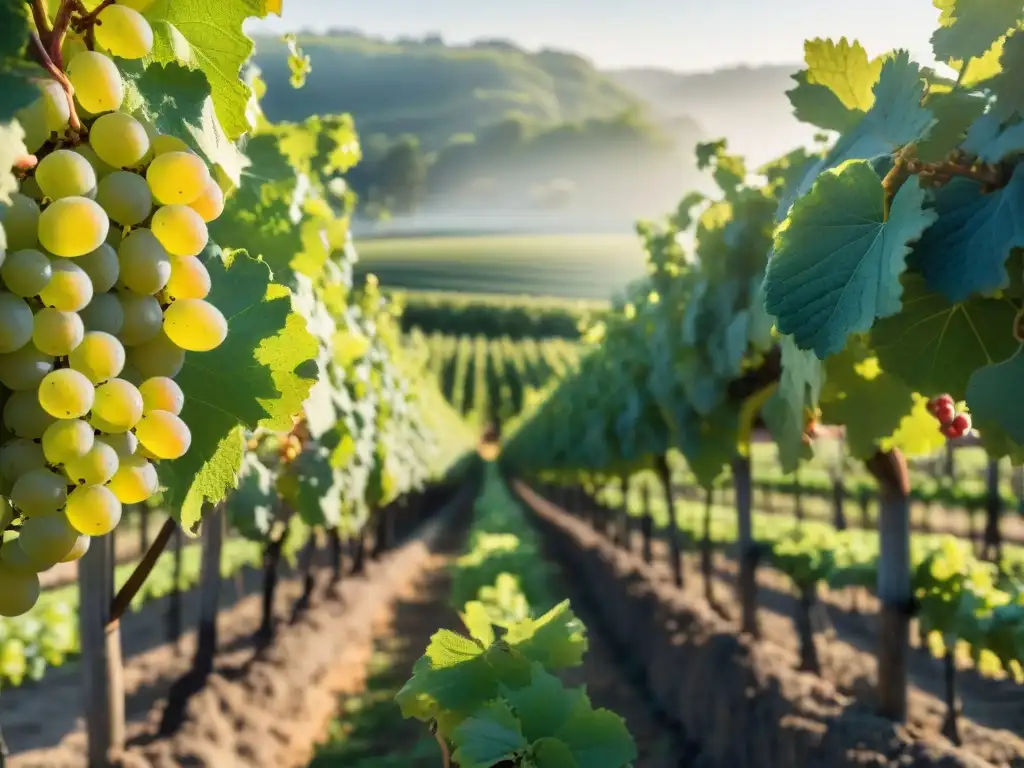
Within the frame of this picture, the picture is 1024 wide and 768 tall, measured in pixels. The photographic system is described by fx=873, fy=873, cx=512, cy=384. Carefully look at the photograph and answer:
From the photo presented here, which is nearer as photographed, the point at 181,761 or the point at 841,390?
the point at 841,390

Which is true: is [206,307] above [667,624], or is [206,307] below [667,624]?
above

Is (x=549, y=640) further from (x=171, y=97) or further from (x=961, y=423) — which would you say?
(x=171, y=97)

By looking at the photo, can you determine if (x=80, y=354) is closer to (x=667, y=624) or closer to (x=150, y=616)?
(x=667, y=624)

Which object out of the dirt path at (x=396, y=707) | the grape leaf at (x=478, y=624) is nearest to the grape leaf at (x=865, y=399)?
the grape leaf at (x=478, y=624)

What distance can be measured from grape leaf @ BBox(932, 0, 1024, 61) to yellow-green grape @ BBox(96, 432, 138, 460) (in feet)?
5.43

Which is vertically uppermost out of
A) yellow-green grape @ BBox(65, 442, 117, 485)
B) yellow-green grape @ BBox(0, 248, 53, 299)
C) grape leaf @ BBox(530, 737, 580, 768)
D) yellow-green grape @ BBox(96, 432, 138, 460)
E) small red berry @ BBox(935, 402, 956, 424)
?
yellow-green grape @ BBox(0, 248, 53, 299)

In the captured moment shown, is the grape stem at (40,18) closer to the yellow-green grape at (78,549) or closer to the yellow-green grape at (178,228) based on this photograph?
the yellow-green grape at (178,228)

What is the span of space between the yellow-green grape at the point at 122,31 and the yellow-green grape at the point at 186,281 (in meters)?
0.26

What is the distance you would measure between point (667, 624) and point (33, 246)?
707cm

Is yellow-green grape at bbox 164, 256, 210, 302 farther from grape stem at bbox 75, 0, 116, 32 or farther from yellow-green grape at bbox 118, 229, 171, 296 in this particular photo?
grape stem at bbox 75, 0, 116, 32

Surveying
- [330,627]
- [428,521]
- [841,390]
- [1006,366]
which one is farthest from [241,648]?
[428,521]

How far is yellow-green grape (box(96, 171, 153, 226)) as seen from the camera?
1.02m

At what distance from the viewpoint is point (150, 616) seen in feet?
43.0

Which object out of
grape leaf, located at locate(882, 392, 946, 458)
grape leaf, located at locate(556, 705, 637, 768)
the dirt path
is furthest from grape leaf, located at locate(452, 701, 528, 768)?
grape leaf, located at locate(882, 392, 946, 458)
